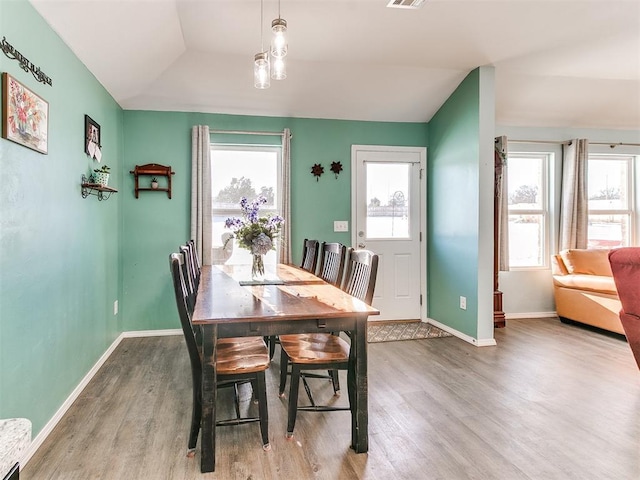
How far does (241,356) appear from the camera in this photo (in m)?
2.12

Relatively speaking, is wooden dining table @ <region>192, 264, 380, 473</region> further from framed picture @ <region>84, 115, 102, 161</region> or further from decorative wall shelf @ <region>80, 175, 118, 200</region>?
framed picture @ <region>84, 115, 102, 161</region>

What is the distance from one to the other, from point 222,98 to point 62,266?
2.38 m

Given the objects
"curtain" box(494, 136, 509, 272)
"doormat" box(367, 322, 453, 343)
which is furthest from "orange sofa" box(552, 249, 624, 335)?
"doormat" box(367, 322, 453, 343)

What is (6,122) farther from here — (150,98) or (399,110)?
(399,110)

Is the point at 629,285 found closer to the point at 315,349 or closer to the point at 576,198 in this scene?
the point at 315,349

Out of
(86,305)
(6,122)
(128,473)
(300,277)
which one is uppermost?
(6,122)

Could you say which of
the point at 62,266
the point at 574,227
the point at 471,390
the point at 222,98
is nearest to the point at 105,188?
the point at 62,266

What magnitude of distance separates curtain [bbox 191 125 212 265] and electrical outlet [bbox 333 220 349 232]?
1399mm

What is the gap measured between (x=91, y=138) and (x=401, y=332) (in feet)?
11.2

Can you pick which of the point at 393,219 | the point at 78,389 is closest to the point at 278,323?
the point at 78,389

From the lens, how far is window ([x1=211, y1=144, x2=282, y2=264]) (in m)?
4.36

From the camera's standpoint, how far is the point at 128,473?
1.85 meters

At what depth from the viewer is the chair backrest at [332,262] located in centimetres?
292

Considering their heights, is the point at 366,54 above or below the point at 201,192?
above
